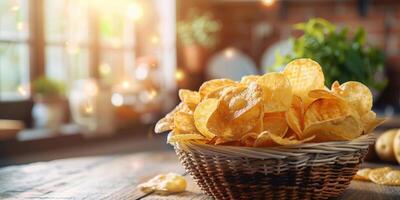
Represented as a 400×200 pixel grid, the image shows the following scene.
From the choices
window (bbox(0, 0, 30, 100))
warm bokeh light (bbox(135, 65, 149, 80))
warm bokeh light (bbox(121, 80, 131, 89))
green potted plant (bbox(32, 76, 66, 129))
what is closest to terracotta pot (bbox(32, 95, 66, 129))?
green potted plant (bbox(32, 76, 66, 129))

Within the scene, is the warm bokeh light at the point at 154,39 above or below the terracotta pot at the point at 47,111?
above

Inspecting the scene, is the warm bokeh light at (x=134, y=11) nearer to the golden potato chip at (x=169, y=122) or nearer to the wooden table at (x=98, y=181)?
the wooden table at (x=98, y=181)

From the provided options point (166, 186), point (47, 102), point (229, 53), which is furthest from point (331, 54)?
point (229, 53)

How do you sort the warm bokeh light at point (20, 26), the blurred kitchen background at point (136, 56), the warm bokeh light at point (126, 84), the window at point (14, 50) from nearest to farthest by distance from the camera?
the blurred kitchen background at point (136, 56) < the window at point (14, 50) < the warm bokeh light at point (20, 26) < the warm bokeh light at point (126, 84)

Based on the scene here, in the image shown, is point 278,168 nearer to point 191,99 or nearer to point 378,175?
point 191,99

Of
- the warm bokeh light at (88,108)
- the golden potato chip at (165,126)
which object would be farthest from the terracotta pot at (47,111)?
the golden potato chip at (165,126)

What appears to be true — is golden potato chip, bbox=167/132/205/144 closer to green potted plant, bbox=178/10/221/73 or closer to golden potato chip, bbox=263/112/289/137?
golden potato chip, bbox=263/112/289/137

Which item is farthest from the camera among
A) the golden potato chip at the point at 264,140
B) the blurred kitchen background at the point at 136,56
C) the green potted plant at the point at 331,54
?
the blurred kitchen background at the point at 136,56
